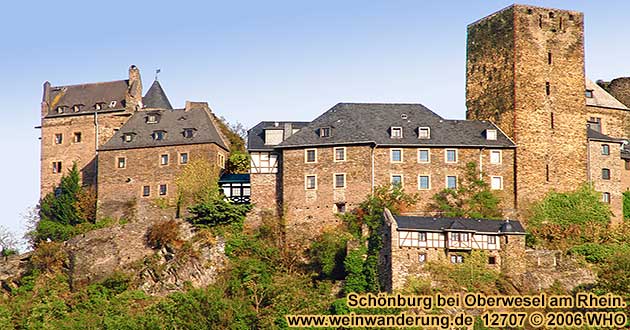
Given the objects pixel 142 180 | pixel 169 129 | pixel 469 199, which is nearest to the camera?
pixel 469 199

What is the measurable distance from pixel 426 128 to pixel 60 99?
23.3m

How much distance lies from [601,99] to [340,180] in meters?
18.2

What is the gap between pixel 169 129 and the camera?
229ft

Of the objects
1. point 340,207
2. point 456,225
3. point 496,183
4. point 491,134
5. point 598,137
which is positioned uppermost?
point 491,134

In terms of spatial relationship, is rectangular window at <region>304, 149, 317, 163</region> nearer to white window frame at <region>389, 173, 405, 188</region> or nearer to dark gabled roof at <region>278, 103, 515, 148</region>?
dark gabled roof at <region>278, 103, 515, 148</region>

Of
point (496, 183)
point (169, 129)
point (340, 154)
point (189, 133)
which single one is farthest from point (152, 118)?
point (496, 183)

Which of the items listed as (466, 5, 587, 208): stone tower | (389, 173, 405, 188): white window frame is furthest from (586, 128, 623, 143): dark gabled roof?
(389, 173, 405, 188): white window frame

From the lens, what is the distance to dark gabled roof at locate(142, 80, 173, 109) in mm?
74500

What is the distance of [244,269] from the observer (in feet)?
198

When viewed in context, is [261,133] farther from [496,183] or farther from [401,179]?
[496,183]

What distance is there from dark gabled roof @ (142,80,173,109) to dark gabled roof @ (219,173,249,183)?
833 centimetres

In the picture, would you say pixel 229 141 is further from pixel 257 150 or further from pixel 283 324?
pixel 283 324

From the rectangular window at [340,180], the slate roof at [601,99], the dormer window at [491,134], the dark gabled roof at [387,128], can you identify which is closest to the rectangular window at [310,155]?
the dark gabled roof at [387,128]

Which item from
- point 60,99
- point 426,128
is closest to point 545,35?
point 426,128
